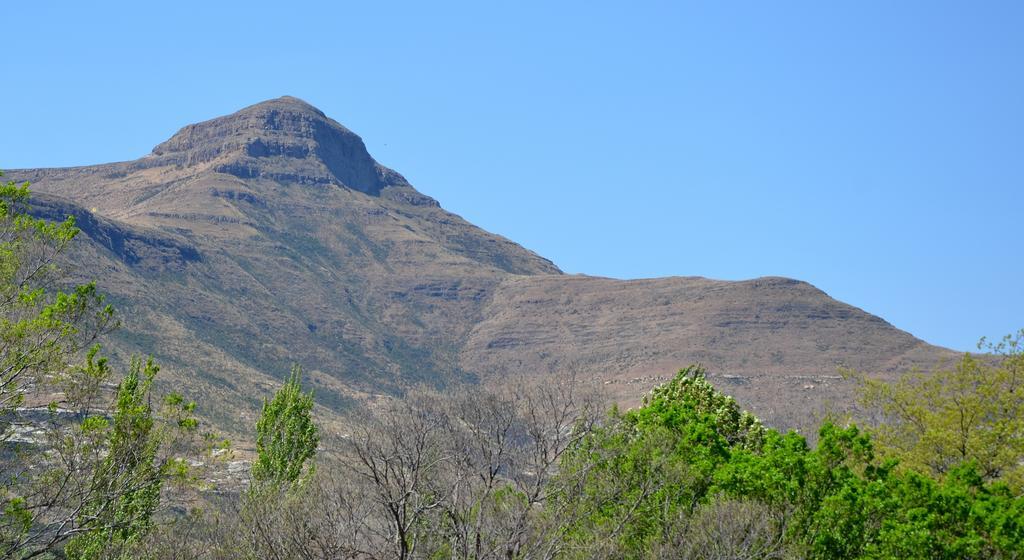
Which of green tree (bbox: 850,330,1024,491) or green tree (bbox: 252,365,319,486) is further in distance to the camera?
green tree (bbox: 252,365,319,486)

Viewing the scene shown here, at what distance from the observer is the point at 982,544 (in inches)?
1091

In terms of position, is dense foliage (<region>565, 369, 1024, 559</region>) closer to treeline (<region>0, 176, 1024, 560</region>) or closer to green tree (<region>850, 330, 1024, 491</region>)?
treeline (<region>0, 176, 1024, 560</region>)

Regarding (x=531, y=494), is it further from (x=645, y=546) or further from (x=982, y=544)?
(x=982, y=544)

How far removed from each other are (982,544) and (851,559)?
119 inches

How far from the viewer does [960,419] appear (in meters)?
40.1

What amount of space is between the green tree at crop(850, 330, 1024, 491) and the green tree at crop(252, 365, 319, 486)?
21900 millimetres

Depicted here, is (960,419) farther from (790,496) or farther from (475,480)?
(475,480)

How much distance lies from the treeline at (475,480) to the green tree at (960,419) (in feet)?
0.61

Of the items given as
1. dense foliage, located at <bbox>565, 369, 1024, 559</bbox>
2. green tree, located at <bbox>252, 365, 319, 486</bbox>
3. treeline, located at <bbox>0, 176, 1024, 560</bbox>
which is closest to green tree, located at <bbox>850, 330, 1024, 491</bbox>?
treeline, located at <bbox>0, 176, 1024, 560</bbox>

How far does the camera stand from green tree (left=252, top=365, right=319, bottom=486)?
45.3 m

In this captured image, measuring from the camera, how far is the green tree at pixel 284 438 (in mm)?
45344

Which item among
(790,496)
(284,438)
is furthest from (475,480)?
(284,438)

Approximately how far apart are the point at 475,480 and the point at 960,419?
1730 cm

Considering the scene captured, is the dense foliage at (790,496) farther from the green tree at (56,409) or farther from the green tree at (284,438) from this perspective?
the green tree at (284,438)
